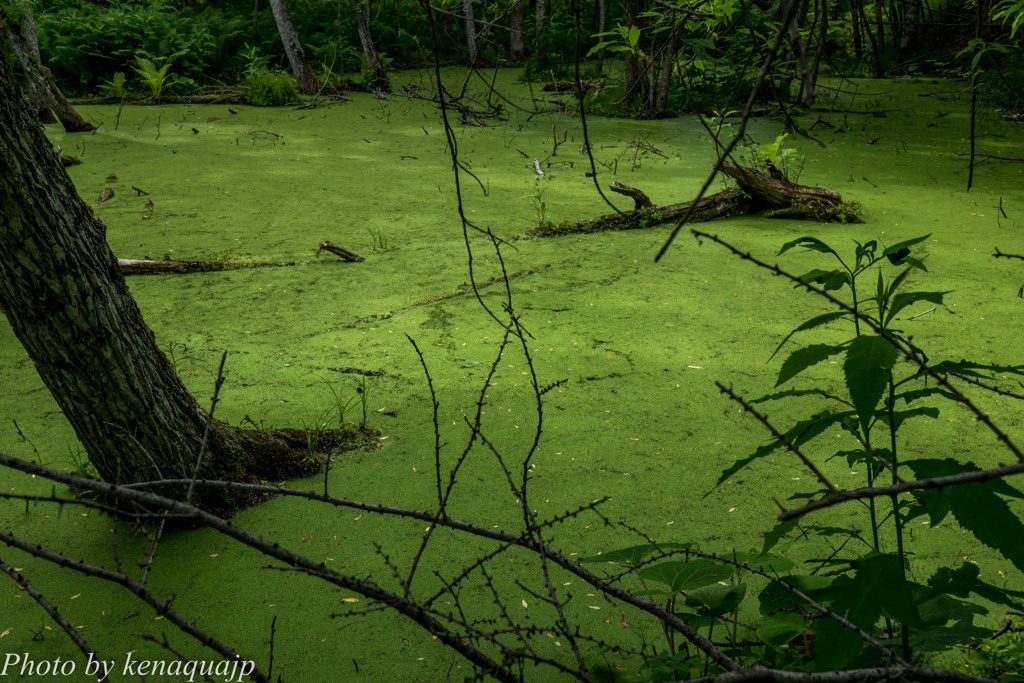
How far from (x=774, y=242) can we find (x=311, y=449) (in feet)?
7.92

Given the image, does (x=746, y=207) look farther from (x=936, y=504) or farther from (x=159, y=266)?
(x=936, y=504)

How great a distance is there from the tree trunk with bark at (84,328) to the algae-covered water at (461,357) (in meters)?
0.21

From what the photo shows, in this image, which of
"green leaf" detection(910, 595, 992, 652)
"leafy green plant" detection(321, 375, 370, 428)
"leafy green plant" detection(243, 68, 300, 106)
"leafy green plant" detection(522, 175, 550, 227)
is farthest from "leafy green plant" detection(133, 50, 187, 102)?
"green leaf" detection(910, 595, 992, 652)

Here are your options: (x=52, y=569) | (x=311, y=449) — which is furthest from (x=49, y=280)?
(x=311, y=449)

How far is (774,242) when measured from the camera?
380 centimetres

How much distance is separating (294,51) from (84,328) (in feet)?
22.5

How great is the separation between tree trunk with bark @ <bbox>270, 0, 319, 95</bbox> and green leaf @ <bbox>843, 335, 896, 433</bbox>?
7734 mm

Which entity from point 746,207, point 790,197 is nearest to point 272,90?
point 746,207

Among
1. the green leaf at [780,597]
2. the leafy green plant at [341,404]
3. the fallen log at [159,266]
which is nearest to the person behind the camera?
the green leaf at [780,597]

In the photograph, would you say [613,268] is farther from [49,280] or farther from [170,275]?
[49,280]

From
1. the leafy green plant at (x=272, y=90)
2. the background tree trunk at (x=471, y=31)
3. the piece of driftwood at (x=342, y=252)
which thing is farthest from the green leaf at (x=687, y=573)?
the leafy green plant at (x=272, y=90)

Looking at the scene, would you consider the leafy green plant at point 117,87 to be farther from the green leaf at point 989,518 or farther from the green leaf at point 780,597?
the green leaf at point 989,518

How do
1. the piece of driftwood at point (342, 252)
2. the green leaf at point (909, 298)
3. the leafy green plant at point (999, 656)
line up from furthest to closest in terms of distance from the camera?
the piece of driftwood at point (342, 252)
the leafy green plant at point (999, 656)
the green leaf at point (909, 298)

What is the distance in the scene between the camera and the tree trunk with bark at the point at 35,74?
4809mm
